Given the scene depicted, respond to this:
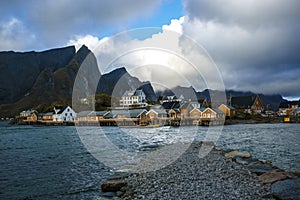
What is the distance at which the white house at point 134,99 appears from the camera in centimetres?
7831

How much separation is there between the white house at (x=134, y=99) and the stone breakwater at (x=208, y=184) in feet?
216

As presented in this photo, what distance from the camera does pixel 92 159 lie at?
17.7 meters

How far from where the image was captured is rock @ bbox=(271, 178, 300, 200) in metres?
6.87

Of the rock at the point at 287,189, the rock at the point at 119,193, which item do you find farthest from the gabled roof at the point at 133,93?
the rock at the point at 287,189

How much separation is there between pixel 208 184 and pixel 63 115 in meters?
86.0

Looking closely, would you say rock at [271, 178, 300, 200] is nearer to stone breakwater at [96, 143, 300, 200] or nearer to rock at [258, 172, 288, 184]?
stone breakwater at [96, 143, 300, 200]

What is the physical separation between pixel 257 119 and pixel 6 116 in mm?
154161

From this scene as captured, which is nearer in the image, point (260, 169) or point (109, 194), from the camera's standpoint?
point (109, 194)

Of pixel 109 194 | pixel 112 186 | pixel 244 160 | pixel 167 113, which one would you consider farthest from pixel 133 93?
pixel 109 194

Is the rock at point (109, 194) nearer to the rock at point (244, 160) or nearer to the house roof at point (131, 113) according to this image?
the rock at point (244, 160)

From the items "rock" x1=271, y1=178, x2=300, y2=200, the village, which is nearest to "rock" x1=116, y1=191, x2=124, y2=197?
"rock" x1=271, y1=178, x2=300, y2=200

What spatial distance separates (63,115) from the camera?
88375 millimetres

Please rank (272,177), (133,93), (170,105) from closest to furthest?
(272,177), (170,105), (133,93)

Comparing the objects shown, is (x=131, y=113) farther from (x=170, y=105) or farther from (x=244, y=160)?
(x=244, y=160)
